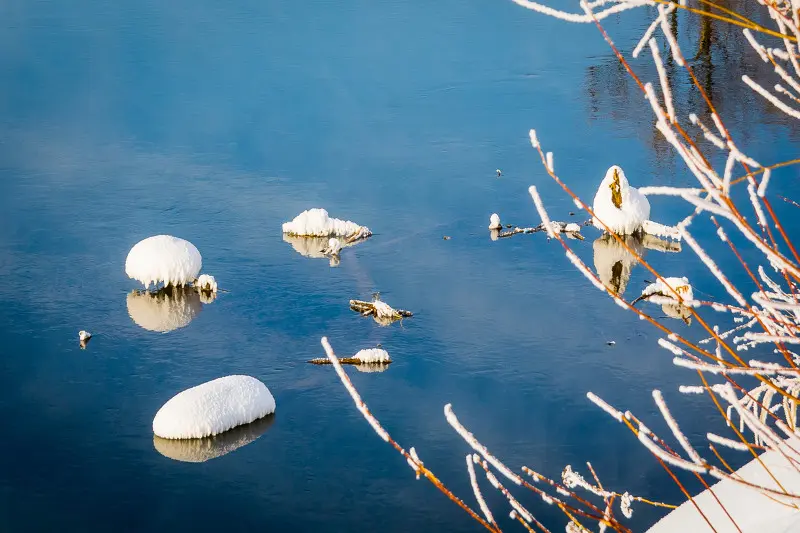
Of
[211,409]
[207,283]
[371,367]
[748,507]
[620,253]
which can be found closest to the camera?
[748,507]

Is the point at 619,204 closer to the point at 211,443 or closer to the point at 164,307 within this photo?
the point at 164,307

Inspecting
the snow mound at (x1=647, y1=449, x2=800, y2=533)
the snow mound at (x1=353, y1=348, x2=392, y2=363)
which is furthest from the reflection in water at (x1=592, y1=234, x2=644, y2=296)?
the snow mound at (x1=647, y1=449, x2=800, y2=533)

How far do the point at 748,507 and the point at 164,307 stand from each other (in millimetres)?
13489

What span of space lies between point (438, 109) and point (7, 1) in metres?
23.3

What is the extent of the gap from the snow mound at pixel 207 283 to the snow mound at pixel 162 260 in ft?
0.67

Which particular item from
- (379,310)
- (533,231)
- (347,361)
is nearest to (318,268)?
(379,310)

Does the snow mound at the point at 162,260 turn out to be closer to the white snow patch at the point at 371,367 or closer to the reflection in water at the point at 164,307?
the reflection in water at the point at 164,307

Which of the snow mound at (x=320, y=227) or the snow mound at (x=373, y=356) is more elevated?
the snow mound at (x=320, y=227)

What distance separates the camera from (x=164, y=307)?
656 inches

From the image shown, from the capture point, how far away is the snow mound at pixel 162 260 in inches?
660

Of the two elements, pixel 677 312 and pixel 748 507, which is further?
pixel 677 312

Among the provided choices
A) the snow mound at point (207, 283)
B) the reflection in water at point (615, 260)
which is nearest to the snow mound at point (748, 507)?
the reflection in water at point (615, 260)

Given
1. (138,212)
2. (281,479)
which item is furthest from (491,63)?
(281,479)

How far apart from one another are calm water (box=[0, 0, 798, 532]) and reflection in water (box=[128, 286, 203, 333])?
13 centimetres
